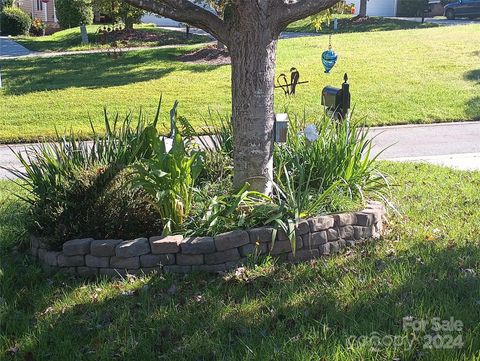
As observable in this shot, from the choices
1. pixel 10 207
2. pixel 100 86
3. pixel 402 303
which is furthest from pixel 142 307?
pixel 100 86

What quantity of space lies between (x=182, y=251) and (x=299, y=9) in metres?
2.10

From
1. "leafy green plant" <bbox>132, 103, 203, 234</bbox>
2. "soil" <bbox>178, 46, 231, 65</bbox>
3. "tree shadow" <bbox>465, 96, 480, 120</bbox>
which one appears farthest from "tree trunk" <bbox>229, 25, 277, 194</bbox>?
"soil" <bbox>178, 46, 231, 65</bbox>

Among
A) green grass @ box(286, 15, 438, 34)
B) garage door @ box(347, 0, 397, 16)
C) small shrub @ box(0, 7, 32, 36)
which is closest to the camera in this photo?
green grass @ box(286, 15, 438, 34)

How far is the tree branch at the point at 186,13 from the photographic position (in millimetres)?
4516

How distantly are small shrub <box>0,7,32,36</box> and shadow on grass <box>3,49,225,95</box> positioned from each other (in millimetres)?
12737

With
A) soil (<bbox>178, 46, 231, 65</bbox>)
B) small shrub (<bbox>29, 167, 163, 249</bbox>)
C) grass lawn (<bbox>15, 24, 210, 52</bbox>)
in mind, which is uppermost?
grass lawn (<bbox>15, 24, 210, 52</bbox>)

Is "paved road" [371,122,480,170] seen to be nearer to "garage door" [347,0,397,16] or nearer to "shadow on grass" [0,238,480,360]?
"shadow on grass" [0,238,480,360]

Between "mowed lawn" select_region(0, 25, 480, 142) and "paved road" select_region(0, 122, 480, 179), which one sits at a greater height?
"mowed lawn" select_region(0, 25, 480, 142)

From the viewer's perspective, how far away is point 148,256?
432cm

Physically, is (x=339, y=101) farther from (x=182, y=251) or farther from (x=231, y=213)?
(x=182, y=251)

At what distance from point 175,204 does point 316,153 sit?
1521 millimetres

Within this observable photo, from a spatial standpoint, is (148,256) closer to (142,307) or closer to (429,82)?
(142,307)

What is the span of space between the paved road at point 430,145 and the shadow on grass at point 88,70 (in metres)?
4.61

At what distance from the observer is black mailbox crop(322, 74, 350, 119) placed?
6.39 metres
